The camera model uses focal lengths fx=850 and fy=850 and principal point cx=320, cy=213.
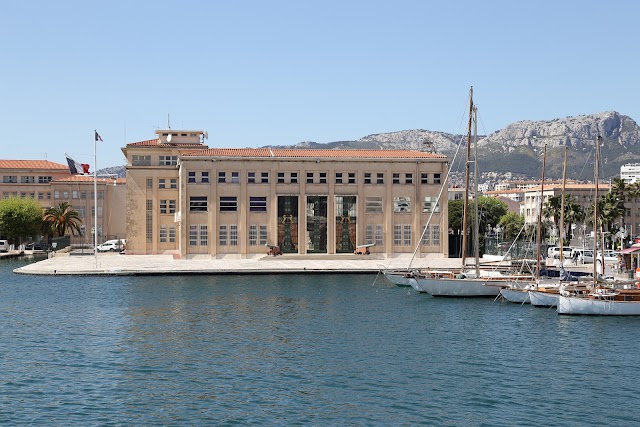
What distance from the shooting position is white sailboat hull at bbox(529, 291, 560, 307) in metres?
58.2

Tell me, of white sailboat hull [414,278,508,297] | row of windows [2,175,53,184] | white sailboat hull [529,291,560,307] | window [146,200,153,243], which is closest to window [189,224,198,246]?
window [146,200,153,243]

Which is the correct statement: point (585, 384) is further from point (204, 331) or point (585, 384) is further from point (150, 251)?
point (150, 251)

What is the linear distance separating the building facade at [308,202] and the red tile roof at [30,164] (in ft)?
261

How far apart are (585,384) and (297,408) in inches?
493

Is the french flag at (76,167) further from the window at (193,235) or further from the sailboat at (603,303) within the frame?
the sailboat at (603,303)

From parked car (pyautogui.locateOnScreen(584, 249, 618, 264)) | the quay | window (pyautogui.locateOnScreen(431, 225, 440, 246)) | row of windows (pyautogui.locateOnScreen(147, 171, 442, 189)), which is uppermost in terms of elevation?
row of windows (pyautogui.locateOnScreen(147, 171, 442, 189))

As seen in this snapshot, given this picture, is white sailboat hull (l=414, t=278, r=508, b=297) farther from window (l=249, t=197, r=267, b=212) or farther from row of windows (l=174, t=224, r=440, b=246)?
window (l=249, t=197, r=267, b=212)

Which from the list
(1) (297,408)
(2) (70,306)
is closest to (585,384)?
(1) (297,408)

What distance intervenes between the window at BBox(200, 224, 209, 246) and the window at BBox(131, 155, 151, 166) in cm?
1964

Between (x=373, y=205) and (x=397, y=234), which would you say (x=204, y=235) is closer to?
(x=373, y=205)

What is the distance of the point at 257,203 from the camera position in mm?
98875

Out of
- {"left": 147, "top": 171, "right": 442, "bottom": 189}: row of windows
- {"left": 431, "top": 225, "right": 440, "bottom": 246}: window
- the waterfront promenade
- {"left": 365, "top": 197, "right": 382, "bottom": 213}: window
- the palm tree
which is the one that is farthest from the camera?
the palm tree

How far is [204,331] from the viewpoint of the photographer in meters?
47.9

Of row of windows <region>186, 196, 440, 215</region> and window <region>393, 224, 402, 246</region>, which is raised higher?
row of windows <region>186, 196, 440, 215</region>
